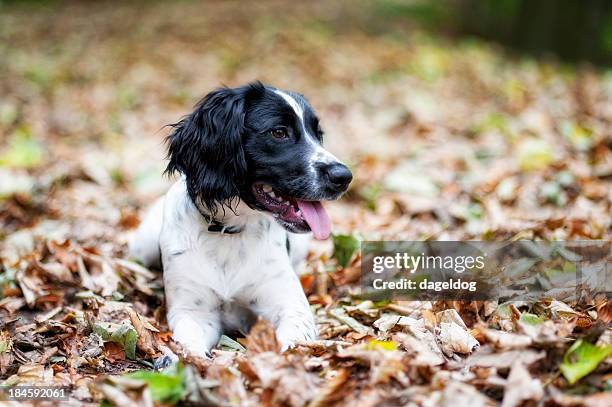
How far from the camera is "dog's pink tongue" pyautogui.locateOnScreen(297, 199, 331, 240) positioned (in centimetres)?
345

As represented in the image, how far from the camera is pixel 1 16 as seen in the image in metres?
14.8

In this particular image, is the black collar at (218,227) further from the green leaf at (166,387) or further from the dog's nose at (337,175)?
the green leaf at (166,387)

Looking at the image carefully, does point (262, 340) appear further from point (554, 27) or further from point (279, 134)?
point (554, 27)

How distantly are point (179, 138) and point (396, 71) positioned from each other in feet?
26.2

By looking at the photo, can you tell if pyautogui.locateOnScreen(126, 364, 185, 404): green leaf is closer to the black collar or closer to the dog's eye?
the black collar

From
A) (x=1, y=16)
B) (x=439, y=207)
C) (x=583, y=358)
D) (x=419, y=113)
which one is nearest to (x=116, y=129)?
(x=419, y=113)

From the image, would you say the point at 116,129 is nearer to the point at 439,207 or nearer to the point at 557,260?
the point at 439,207

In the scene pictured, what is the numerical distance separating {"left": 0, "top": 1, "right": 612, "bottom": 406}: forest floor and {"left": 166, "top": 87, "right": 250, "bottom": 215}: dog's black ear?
75 centimetres

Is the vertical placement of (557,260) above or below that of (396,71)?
below

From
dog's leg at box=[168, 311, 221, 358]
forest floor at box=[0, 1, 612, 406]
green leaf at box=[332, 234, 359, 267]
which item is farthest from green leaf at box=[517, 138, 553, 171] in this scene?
dog's leg at box=[168, 311, 221, 358]

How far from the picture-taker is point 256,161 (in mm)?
3490

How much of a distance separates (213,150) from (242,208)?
0.35 metres

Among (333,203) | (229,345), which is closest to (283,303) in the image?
(229,345)

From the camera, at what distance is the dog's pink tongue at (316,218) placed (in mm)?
3453
